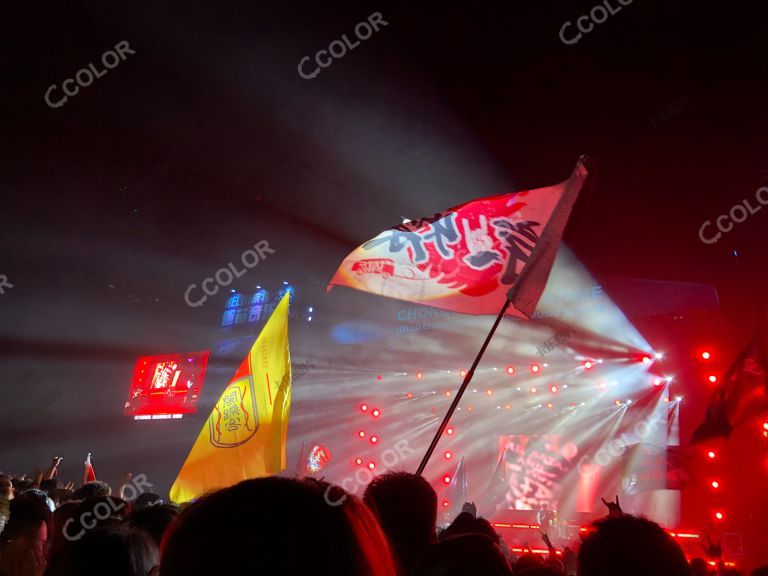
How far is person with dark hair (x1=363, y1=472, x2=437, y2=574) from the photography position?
2.87 m

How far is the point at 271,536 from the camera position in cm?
86

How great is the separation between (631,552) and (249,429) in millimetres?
4054

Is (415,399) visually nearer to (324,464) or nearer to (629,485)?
(324,464)

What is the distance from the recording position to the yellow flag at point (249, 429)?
5.21 m

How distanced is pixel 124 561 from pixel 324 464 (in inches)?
692

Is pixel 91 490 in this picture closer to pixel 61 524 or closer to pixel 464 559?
pixel 61 524

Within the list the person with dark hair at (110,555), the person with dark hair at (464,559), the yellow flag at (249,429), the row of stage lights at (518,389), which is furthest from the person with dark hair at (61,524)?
the row of stage lights at (518,389)

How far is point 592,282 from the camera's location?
14414 mm

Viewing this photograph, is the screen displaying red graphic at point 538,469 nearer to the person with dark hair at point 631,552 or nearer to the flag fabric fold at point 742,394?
the flag fabric fold at point 742,394

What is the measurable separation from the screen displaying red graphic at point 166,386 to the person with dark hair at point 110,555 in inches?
810

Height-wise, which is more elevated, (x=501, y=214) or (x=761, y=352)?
(x=501, y=214)

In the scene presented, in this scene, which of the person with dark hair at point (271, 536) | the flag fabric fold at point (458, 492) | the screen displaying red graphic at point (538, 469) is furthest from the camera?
the screen displaying red graphic at point (538, 469)

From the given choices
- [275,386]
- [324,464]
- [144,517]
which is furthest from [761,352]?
[324,464]

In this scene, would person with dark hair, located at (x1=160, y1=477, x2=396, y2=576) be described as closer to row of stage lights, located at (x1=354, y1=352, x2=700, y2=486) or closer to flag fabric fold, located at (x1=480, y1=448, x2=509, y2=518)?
row of stage lights, located at (x1=354, y1=352, x2=700, y2=486)
